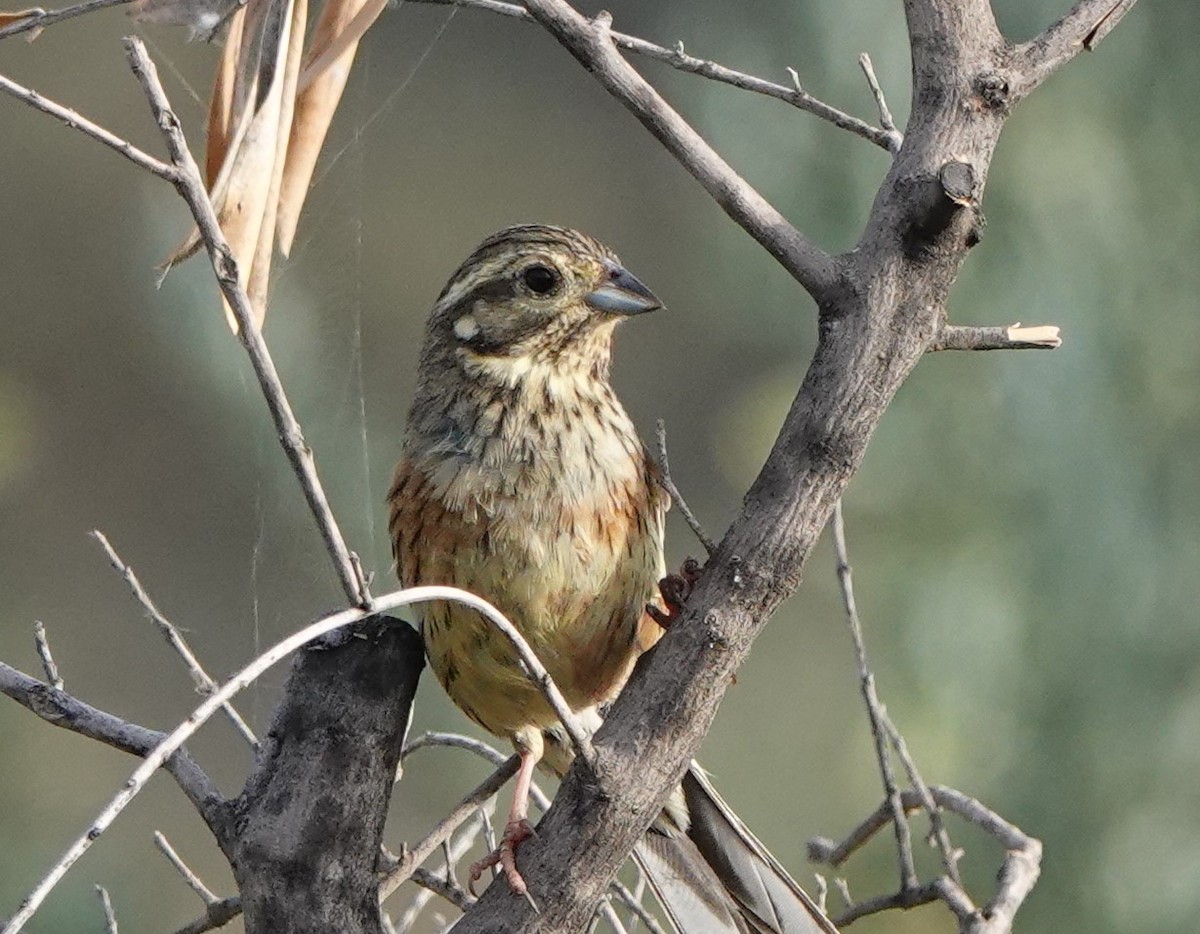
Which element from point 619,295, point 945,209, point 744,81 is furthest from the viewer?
point 619,295

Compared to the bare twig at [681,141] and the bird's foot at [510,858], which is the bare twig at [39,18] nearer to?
the bare twig at [681,141]

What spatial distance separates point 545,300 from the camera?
2.87 metres

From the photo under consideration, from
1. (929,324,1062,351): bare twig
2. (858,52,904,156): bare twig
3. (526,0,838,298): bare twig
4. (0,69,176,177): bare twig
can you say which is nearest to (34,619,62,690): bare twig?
(0,69,176,177): bare twig

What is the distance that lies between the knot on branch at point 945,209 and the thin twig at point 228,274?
0.72 meters

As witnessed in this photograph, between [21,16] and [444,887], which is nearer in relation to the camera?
[21,16]

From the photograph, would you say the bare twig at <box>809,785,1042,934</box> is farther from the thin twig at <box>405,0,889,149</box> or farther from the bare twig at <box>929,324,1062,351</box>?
the thin twig at <box>405,0,889,149</box>

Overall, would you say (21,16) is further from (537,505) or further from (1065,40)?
(1065,40)

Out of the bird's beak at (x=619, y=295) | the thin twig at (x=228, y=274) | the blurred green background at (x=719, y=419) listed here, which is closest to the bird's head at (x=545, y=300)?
the bird's beak at (x=619, y=295)

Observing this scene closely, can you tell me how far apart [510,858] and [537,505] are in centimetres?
62

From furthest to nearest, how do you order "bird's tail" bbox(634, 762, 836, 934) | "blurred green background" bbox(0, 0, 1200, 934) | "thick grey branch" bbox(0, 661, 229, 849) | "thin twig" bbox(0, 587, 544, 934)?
"blurred green background" bbox(0, 0, 1200, 934)
"bird's tail" bbox(634, 762, 836, 934)
"thick grey branch" bbox(0, 661, 229, 849)
"thin twig" bbox(0, 587, 544, 934)

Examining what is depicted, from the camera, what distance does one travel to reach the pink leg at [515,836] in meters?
2.12

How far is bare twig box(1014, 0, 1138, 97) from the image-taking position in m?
2.10

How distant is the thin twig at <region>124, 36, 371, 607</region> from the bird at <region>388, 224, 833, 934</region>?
76cm

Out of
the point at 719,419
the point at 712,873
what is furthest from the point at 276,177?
the point at 719,419
